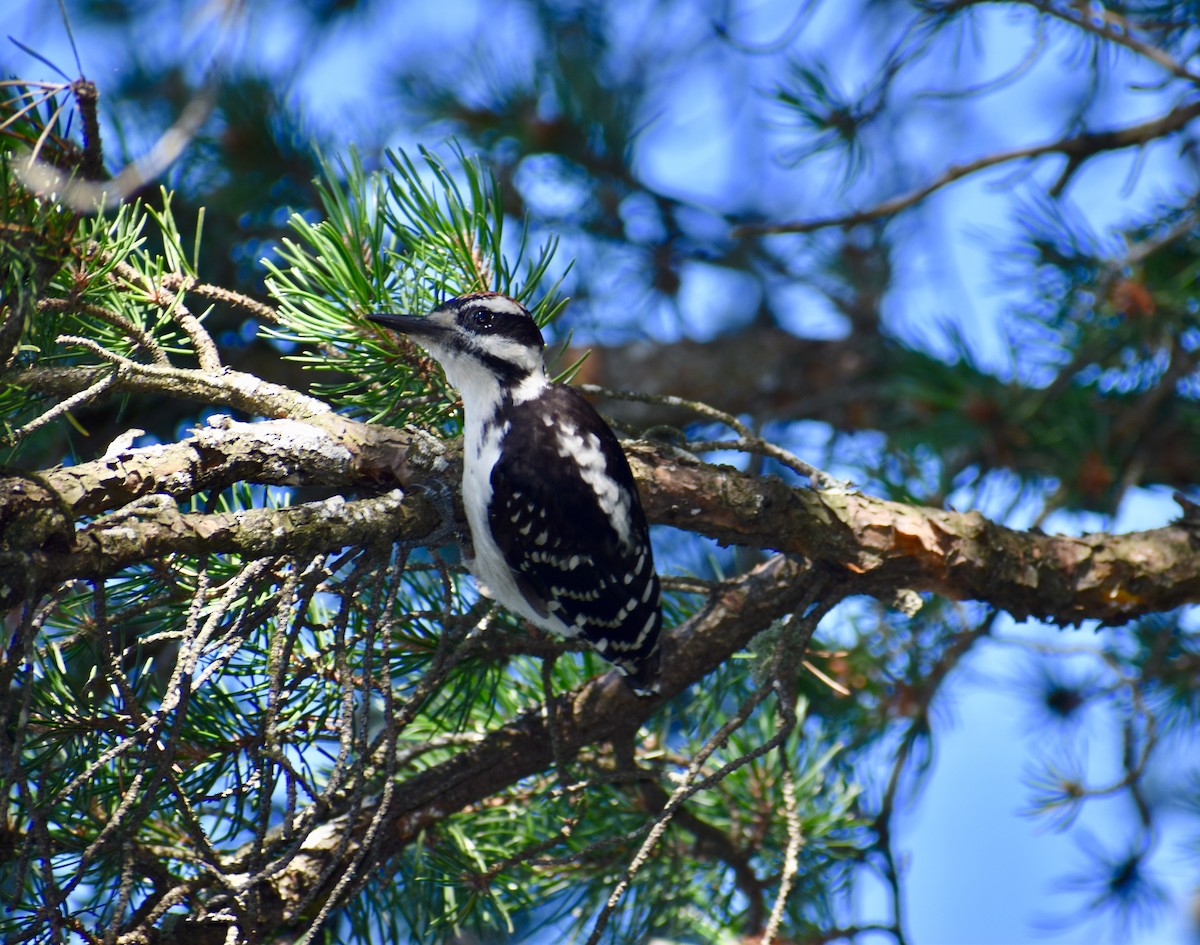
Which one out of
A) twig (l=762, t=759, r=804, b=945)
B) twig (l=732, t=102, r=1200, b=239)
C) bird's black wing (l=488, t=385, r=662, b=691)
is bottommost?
twig (l=762, t=759, r=804, b=945)

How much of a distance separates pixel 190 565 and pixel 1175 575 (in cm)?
171

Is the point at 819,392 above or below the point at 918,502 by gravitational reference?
above

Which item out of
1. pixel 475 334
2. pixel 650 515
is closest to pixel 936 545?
pixel 650 515

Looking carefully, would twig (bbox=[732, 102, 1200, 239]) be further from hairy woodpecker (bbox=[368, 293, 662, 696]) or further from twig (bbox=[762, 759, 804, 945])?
twig (bbox=[762, 759, 804, 945])

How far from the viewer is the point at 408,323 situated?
5.37 feet

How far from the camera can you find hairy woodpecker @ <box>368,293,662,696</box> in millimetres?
1774

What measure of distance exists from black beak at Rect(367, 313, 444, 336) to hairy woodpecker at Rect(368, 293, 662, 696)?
4 centimetres

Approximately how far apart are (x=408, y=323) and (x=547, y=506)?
423mm

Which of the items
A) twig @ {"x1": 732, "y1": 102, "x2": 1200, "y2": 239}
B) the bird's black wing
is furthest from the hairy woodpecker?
twig @ {"x1": 732, "y1": 102, "x2": 1200, "y2": 239}

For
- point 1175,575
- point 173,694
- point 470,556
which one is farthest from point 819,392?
point 173,694

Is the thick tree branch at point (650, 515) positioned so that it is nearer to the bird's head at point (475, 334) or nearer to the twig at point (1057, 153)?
the bird's head at point (475, 334)

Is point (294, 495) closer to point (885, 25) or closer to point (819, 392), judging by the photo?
point (819, 392)

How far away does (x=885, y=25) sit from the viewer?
146 inches

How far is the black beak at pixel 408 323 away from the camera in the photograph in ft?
5.26
